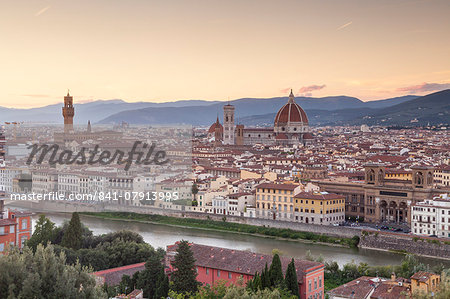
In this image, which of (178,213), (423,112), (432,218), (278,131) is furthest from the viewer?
(423,112)

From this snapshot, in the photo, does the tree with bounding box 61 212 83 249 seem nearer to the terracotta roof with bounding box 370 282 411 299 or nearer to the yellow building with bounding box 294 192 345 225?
the terracotta roof with bounding box 370 282 411 299

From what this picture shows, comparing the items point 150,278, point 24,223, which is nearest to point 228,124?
point 24,223

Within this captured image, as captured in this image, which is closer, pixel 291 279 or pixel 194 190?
pixel 291 279

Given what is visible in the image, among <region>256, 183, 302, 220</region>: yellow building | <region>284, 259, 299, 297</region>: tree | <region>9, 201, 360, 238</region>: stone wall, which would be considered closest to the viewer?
<region>284, 259, 299, 297</region>: tree

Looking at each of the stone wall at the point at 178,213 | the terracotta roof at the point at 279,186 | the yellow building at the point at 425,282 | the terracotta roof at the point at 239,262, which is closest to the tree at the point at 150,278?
the terracotta roof at the point at 239,262

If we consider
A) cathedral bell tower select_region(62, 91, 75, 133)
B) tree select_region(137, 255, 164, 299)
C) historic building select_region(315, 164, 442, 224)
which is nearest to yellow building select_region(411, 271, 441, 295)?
tree select_region(137, 255, 164, 299)

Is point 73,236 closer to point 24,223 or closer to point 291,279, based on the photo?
point 24,223

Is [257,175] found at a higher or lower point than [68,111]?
lower

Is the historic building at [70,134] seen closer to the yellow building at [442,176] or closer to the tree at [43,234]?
the yellow building at [442,176]
